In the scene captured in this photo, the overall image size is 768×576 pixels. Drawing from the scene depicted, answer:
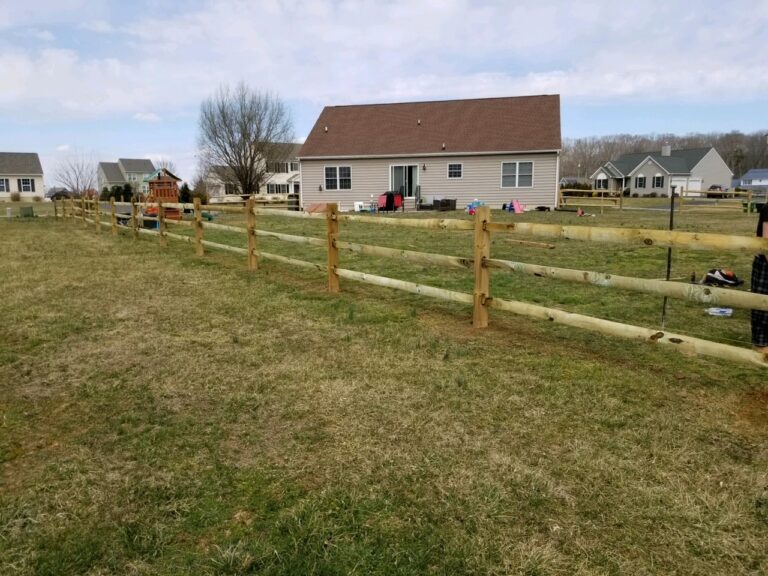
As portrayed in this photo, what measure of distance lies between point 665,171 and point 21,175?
6528 cm

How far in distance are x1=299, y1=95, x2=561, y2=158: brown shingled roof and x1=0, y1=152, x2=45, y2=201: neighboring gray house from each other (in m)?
42.3

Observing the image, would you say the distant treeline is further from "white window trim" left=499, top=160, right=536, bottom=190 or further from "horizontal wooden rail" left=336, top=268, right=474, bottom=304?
"horizontal wooden rail" left=336, top=268, right=474, bottom=304

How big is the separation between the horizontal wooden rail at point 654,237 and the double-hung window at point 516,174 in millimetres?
20792

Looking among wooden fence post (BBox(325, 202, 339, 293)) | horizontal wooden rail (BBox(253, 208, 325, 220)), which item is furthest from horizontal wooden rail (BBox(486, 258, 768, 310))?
horizontal wooden rail (BBox(253, 208, 325, 220))

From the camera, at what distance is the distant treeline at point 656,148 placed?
9322cm

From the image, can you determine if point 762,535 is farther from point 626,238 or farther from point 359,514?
point 626,238

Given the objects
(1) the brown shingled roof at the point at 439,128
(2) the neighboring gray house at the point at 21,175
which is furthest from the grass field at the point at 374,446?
(2) the neighboring gray house at the point at 21,175

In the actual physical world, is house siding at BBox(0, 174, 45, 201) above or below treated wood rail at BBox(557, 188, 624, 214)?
above

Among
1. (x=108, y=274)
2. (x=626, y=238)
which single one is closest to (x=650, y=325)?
(x=626, y=238)

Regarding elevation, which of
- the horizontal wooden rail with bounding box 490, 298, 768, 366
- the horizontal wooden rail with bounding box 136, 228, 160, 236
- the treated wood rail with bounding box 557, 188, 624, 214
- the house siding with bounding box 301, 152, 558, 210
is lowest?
the horizontal wooden rail with bounding box 490, 298, 768, 366

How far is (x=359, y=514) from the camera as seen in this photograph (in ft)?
8.26

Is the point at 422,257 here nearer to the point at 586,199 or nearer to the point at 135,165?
the point at 586,199

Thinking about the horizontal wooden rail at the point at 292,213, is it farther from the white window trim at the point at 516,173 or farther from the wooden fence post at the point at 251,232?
the white window trim at the point at 516,173

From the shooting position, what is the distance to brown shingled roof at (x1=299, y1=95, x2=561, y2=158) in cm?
2488
